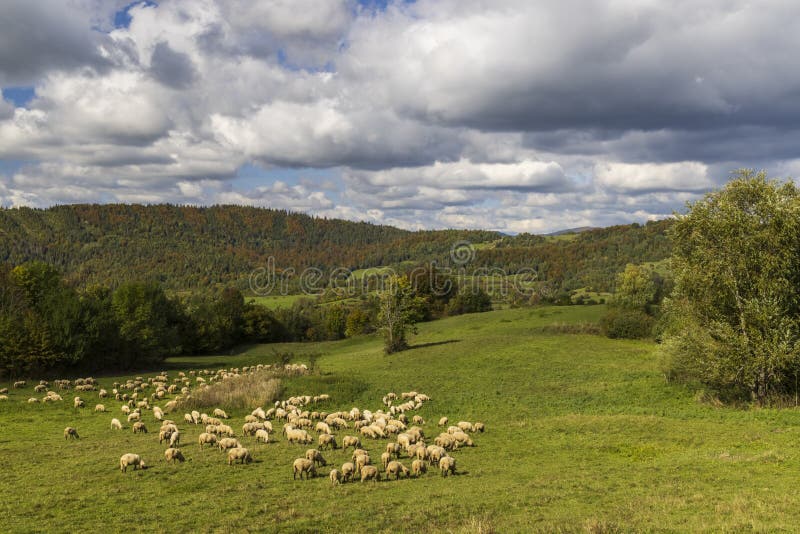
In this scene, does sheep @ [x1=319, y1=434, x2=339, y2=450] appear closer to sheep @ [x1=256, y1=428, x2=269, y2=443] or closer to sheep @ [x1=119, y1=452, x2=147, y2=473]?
sheep @ [x1=256, y1=428, x2=269, y2=443]

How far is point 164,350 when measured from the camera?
78.2m

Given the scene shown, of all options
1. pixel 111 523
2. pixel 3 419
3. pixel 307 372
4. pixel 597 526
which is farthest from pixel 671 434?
pixel 3 419

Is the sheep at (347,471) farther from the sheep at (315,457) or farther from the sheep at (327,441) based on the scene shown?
the sheep at (327,441)

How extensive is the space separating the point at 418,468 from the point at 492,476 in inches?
113

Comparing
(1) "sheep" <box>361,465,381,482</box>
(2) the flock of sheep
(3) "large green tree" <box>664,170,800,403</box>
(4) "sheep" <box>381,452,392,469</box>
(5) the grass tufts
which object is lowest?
(5) the grass tufts

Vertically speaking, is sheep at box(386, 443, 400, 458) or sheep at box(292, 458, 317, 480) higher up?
sheep at box(292, 458, 317, 480)

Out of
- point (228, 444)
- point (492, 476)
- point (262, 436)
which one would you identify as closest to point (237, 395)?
point (262, 436)

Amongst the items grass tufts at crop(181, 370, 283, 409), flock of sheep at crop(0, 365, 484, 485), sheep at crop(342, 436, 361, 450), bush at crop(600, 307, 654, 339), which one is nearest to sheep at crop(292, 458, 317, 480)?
flock of sheep at crop(0, 365, 484, 485)

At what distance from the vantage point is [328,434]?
84.9 ft

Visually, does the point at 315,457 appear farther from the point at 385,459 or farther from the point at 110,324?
the point at 110,324

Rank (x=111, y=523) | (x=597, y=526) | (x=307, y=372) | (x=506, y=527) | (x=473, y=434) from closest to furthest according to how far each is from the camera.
→ (x=597, y=526), (x=506, y=527), (x=111, y=523), (x=473, y=434), (x=307, y=372)

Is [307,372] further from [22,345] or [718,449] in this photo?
[718,449]

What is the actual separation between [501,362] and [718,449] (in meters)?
31.9

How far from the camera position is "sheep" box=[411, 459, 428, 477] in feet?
67.3
